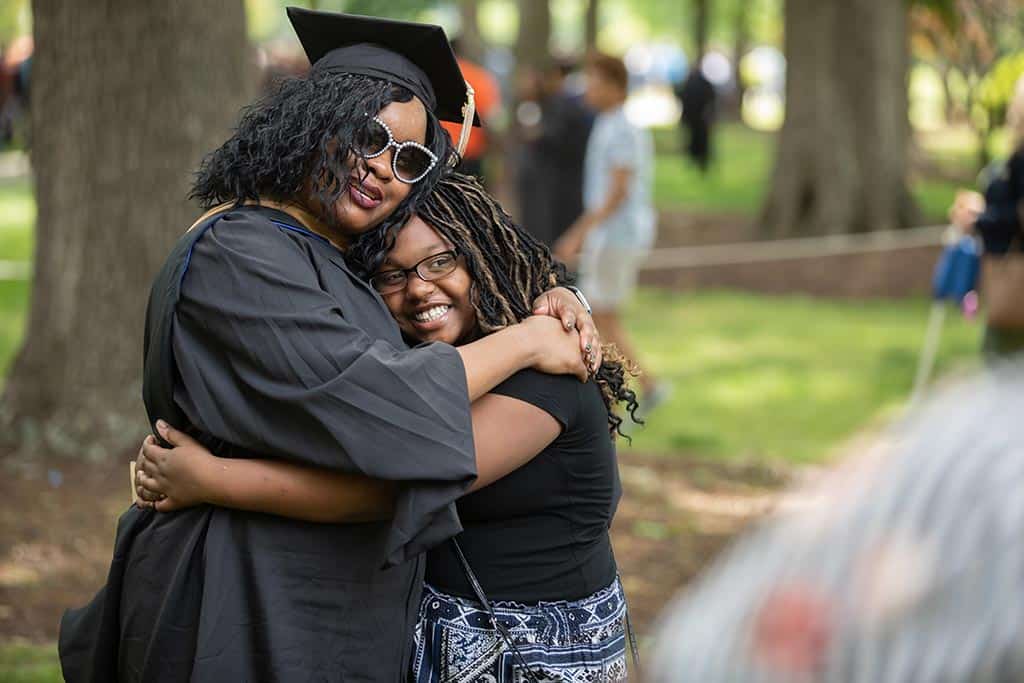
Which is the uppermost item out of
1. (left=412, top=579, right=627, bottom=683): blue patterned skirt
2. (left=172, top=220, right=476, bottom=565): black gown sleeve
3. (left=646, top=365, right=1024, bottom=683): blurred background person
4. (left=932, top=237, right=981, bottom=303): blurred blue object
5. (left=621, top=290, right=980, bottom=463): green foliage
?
(left=646, top=365, right=1024, bottom=683): blurred background person

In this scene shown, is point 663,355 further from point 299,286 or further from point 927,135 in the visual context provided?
point 927,135

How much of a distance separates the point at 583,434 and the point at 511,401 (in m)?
0.19

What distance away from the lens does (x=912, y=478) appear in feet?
3.37

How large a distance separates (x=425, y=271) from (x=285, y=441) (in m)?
0.52

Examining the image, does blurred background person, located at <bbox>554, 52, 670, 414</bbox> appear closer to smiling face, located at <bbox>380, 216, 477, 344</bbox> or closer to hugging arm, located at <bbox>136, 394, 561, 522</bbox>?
smiling face, located at <bbox>380, 216, 477, 344</bbox>

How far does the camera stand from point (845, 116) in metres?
15.4

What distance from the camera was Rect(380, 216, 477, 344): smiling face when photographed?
2768mm

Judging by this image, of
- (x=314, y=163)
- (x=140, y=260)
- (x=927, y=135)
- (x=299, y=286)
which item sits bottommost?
(x=927, y=135)

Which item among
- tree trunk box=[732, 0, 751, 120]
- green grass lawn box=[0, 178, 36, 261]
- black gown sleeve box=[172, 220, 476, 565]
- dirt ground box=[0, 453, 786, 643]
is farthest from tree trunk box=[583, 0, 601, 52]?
black gown sleeve box=[172, 220, 476, 565]

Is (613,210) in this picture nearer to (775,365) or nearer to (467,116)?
(775,365)

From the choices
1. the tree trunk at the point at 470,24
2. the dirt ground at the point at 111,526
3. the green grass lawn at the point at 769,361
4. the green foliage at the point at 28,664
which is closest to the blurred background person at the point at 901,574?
the green foliage at the point at 28,664

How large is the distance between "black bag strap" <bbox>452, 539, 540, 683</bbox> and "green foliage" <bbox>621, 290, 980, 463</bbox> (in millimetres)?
4361

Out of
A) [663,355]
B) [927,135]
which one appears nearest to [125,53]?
[663,355]

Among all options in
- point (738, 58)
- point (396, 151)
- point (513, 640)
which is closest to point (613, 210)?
point (396, 151)
